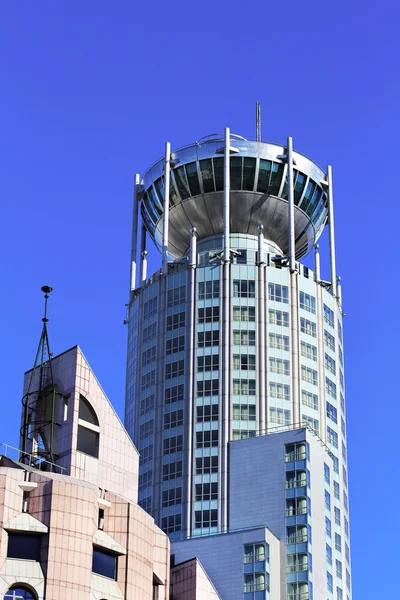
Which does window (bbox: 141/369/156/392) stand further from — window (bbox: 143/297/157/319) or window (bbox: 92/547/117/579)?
window (bbox: 92/547/117/579)

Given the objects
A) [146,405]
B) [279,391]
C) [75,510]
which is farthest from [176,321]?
[75,510]

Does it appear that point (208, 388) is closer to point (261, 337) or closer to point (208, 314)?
point (261, 337)

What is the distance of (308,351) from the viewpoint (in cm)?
17450

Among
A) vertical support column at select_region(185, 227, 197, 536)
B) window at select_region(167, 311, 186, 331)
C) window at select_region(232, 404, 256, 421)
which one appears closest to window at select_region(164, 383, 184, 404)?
vertical support column at select_region(185, 227, 197, 536)

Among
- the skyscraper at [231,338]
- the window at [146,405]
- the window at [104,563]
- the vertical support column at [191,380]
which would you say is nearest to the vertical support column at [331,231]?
the skyscraper at [231,338]

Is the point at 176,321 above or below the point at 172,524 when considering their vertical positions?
above

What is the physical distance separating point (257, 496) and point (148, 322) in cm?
3498

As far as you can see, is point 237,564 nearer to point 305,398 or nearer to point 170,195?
Answer: point 305,398

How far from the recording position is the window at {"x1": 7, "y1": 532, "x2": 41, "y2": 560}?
8550 centimetres

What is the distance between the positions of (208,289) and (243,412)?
18.0 metres

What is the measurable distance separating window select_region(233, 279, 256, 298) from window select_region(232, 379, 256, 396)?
11880mm

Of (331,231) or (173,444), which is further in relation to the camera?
(331,231)

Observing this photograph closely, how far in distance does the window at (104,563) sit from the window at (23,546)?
4656mm

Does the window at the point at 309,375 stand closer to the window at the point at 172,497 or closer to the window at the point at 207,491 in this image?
the window at the point at 207,491
